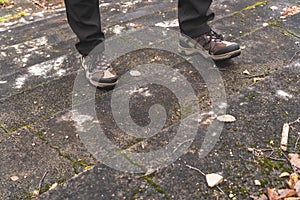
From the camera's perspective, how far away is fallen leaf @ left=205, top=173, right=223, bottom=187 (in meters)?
1.35

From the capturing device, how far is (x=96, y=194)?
1.35 meters

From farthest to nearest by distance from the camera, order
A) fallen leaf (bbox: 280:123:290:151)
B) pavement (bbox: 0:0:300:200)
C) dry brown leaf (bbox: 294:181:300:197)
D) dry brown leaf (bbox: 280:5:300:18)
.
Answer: dry brown leaf (bbox: 280:5:300:18) < fallen leaf (bbox: 280:123:290:151) < pavement (bbox: 0:0:300:200) < dry brown leaf (bbox: 294:181:300:197)

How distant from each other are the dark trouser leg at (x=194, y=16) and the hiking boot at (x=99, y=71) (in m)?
0.56

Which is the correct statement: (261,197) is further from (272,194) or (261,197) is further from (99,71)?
(99,71)

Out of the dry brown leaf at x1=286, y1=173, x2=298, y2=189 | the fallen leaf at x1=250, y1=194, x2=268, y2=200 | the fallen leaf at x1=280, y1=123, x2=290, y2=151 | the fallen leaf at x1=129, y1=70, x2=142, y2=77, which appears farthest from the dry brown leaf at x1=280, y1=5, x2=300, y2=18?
the fallen leaf at x1=250, y1=194, x2=268, y2=200

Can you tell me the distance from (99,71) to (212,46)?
709 millimetres

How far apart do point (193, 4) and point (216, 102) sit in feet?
2.40

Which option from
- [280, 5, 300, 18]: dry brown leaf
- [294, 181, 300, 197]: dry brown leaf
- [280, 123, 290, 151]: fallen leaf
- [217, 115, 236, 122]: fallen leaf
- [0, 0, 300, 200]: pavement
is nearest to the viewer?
[294, 181, 300, 197]: dry brown leaf

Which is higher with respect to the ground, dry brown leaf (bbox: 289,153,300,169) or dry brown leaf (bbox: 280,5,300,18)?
dry brown leaf (bbox: 289,153,300,169)

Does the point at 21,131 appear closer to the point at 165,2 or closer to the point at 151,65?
the point at 151,65

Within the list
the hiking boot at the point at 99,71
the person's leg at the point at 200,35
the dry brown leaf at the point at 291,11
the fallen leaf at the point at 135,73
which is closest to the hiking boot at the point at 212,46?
the person's leg at the point at 200,35

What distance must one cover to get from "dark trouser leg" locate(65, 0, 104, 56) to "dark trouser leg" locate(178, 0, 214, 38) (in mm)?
534

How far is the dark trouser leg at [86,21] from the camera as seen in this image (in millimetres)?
2131

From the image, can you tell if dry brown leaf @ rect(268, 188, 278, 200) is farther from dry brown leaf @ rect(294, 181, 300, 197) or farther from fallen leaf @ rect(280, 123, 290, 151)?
fallen leaf @ rect(280, 123, 290, 151)
